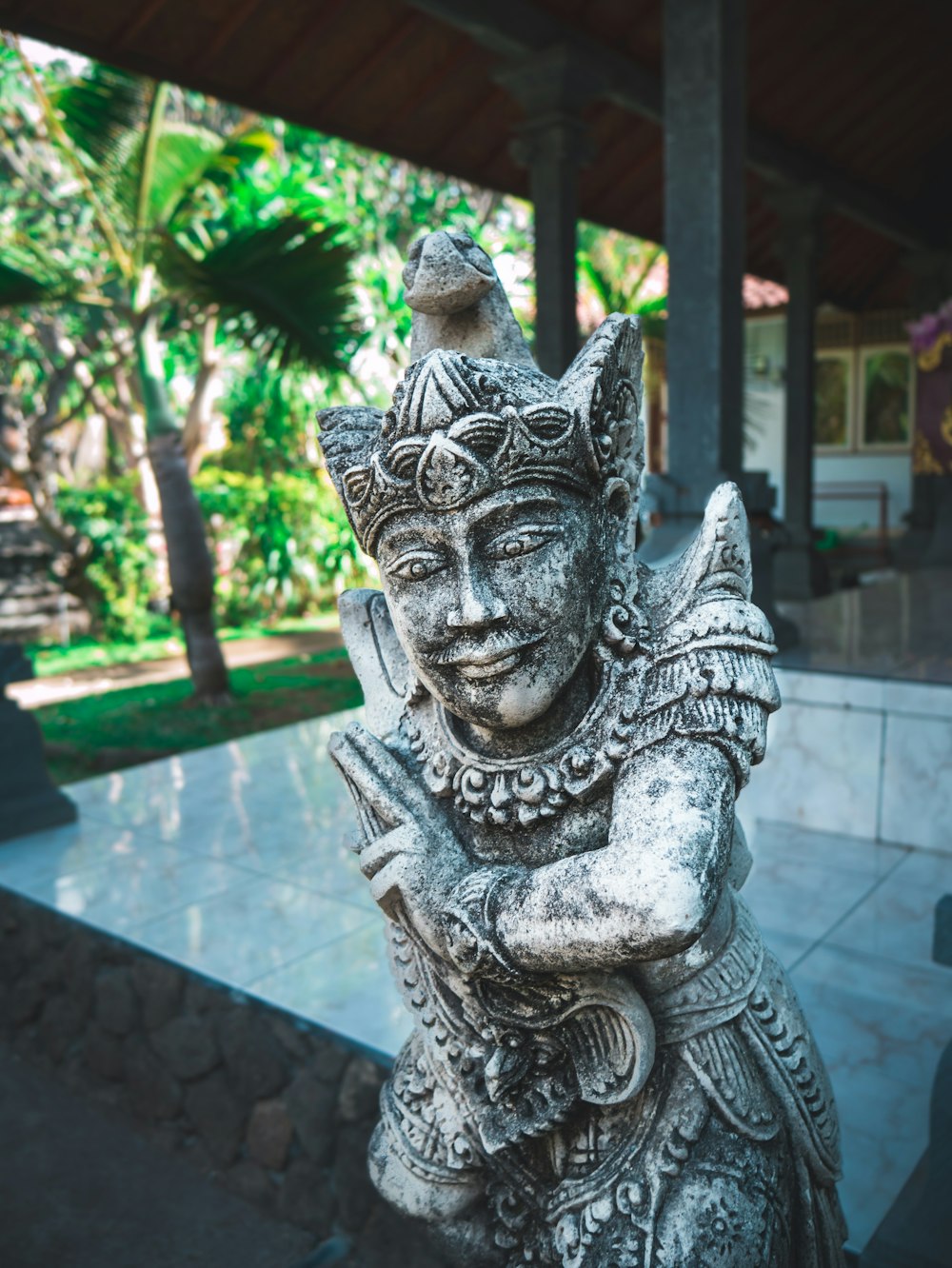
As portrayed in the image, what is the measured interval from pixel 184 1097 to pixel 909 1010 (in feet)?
6.14

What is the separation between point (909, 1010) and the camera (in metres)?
Answer: 2.47

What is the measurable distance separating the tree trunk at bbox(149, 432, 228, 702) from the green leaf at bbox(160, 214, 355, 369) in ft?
3.81

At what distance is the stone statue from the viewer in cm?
114

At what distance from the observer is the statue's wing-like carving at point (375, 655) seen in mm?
1489

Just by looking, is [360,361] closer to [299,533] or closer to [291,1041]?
[299,533]

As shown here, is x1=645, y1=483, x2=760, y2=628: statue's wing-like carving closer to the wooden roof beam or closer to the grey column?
the grey column

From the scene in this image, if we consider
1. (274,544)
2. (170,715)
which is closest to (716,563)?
(170,715)

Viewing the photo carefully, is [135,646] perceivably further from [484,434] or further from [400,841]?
[484,434]

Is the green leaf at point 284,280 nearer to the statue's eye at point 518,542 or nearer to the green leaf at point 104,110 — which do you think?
the green leaf at point 104,110

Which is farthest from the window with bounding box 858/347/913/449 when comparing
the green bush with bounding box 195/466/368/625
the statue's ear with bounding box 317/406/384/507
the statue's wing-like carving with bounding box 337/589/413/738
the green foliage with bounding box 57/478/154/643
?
the statue's ear with bounding box 317/406/384/507

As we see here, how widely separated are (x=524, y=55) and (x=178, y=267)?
80.7 inches

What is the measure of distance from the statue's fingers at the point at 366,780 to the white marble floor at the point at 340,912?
1.16 meters

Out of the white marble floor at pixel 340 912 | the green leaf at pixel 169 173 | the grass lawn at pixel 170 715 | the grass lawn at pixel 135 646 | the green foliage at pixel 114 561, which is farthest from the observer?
the green foliage at pixel 114 561

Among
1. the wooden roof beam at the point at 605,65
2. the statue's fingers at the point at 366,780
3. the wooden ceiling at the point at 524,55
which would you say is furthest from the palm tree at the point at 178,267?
the statue's fingers at the point at 366,780
